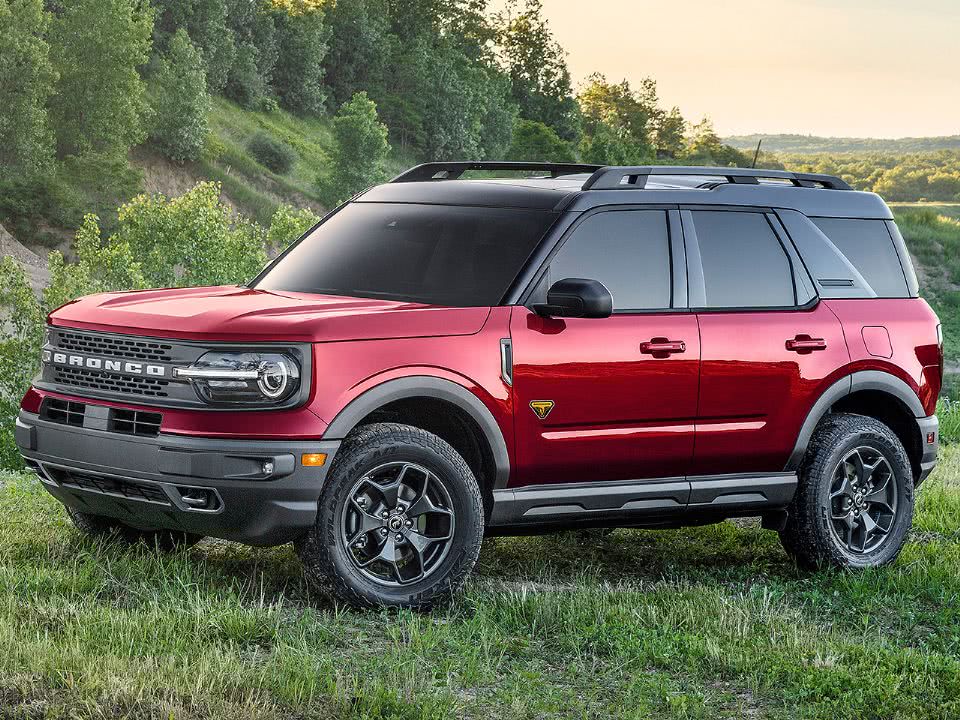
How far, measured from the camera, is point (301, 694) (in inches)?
206

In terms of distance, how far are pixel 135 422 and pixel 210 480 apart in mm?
475

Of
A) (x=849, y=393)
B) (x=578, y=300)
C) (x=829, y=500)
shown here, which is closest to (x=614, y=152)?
(x=849, y=393)

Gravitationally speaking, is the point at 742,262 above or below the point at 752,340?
above

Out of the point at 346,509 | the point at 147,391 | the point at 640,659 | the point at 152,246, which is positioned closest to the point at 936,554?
the point at 640,659

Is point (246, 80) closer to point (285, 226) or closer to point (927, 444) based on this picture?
point (285, 226)

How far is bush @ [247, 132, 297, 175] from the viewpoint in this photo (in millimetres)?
94750

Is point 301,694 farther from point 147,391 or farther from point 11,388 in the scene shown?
point 11,388

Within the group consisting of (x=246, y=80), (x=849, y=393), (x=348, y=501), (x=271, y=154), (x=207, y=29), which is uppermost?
(x=207, y=29)

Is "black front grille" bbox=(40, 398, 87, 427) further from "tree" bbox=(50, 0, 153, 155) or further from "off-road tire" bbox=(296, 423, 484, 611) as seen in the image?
"tree" bbox=(50, 0, 153, 155)

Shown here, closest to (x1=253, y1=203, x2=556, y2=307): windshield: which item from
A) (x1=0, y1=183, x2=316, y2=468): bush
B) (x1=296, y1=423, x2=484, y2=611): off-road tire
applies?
(x1=296, y1=423, x2=484, y2=611): off-road tire

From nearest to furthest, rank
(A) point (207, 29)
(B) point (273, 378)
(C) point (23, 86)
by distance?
(B) point (273, 378)
(C) point (23, 86)
(A) point (207, 29)

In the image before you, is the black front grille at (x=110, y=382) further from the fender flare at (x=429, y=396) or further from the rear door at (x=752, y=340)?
the rear door at (x=752, y=340)

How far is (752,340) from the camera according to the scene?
7691 millimetres

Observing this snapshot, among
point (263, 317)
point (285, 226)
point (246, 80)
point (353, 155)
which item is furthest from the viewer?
point (246, 80)
